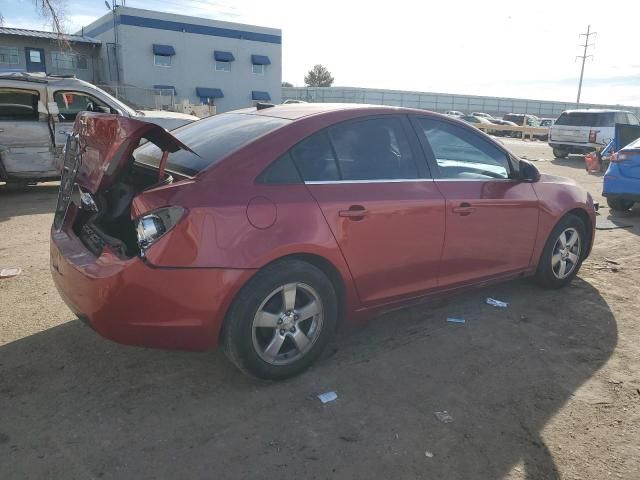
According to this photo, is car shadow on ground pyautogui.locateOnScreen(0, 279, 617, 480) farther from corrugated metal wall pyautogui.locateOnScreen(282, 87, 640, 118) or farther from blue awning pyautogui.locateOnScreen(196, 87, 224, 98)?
corrugated metal wall pyautogui.locateOnScreen(282, 87, 640, 118)

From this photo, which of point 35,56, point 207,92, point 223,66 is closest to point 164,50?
point 207,92

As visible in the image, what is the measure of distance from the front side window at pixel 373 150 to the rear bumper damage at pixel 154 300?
3.45 feet

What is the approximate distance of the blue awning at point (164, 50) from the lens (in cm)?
3278

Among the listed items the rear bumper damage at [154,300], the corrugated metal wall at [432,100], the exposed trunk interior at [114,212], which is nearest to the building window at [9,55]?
the corrugated metal wall at [432,100]

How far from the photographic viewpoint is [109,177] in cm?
304

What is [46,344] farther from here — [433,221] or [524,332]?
[524,332]

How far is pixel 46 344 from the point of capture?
3.53 metres

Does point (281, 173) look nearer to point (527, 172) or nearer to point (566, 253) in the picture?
point (527, 172)

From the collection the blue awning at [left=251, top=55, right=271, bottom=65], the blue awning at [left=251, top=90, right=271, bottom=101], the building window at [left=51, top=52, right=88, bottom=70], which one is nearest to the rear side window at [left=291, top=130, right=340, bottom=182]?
the building window at [left=51, top=52, right=88, bottom=70]

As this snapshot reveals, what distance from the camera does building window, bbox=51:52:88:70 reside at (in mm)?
31359

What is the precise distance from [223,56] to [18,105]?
95.7 feet

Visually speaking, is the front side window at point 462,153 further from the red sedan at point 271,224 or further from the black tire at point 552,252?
the black tire at point 552,252

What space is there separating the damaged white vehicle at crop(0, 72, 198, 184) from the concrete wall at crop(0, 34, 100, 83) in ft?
76.0

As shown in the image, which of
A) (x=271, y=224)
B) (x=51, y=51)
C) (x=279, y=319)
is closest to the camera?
(x=271, y=224)
